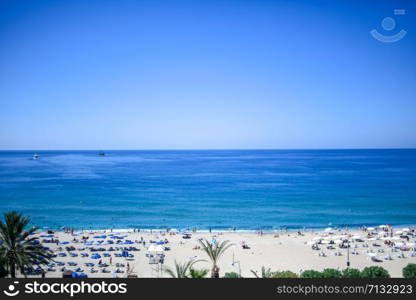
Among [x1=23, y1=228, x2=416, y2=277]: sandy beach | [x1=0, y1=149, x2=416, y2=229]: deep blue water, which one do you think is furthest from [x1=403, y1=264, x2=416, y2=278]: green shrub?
[x1=0, y1=149, x2=416, y2=229]: deep blue water

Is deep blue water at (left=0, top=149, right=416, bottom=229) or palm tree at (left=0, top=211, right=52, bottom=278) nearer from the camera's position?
palm tree at (left=0, top=211, right=52, bottom=278)

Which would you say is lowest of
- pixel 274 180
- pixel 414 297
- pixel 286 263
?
pixel 286 263

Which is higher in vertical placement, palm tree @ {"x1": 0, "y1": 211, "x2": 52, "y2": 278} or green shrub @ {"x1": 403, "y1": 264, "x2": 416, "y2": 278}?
palm tree @ {"x1": 0, "y1": 211, "x2": 52, "y2": 278}

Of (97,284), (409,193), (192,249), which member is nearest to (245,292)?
(97,284)

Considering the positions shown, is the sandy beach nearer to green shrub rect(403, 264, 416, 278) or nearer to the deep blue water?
the deep blue water

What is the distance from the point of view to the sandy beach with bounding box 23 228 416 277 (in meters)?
24.5

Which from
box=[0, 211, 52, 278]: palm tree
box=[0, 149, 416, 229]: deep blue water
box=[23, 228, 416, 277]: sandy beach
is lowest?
box=[23, 228, 416, 277]: sandy beach

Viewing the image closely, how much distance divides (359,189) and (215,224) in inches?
1394

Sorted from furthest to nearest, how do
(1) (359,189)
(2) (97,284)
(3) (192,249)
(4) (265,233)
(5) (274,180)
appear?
1. (5) (274,180)
2. (1) (359,189)
3. (4) (265,233)
4. (3) (192,249)
5. (2) (97,284)

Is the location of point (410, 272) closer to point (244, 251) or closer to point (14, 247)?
point (244, 251)

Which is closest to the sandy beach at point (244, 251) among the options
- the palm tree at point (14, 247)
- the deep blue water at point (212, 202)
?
the deep blue water at point (212, 202)

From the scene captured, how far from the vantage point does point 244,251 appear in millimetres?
29219

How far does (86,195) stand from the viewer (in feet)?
189

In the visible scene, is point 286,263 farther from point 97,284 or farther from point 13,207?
point 13,207
